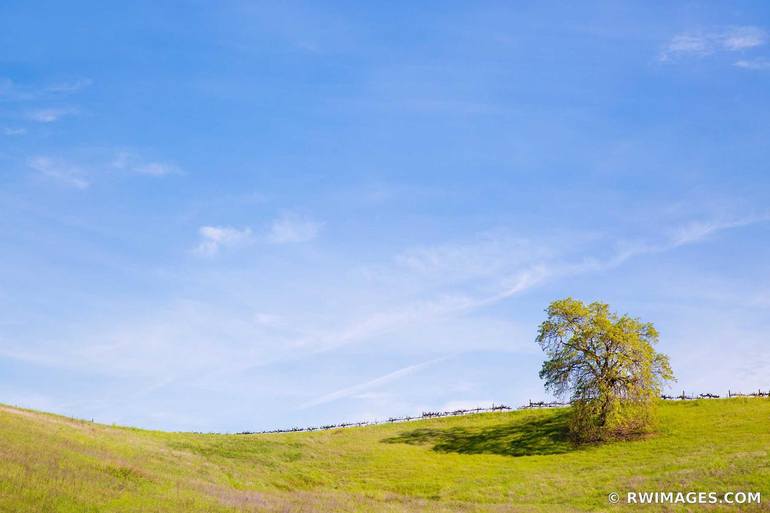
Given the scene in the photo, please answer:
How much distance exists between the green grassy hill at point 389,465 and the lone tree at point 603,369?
3291 mm

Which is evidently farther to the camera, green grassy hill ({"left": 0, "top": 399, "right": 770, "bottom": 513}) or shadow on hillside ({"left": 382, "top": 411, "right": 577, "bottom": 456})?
shadow on hillside ({"left": 382, "top": 411, "right": 577, "bottom": 456})

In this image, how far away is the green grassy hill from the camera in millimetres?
29766

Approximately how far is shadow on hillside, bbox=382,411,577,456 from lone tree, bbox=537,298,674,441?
347cm

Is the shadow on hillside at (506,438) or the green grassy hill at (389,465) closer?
the green grassy hill at (389,465)

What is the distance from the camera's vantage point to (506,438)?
6881 cm

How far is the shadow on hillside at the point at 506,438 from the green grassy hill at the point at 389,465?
0.72ft

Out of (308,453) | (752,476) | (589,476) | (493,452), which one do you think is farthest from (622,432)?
(308,453)

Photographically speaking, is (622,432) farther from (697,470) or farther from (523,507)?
(523,507)

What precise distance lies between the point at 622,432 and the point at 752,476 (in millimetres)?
26992

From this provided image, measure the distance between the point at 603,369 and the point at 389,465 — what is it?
85.7 ft

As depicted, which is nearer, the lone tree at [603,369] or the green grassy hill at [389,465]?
the green grassy hill at [389,465]

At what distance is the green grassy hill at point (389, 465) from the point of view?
29.8 m

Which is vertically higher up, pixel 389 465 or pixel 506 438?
pixel 506 438

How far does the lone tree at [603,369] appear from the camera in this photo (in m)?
65.9
